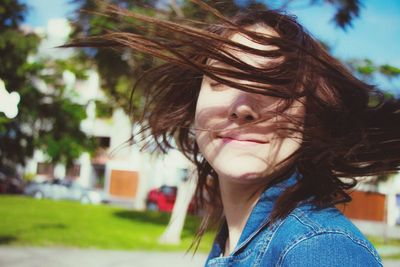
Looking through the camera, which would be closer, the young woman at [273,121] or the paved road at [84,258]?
the young woman at [273,121]

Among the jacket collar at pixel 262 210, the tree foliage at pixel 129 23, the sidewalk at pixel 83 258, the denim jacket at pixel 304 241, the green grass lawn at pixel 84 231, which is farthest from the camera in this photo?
the green grass lawn at pixel 84 231

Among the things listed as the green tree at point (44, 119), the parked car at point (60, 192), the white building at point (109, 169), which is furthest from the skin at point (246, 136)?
the white building at point (109, 169)

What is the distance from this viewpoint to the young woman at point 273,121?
49.1 inches

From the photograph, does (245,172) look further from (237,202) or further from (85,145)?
(85,145)

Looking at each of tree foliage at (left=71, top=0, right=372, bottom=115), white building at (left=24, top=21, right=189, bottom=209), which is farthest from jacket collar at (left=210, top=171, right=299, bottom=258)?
white building at (left=24, top=21, right=189, bottom=209)

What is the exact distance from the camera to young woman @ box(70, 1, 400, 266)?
1248 millimetres

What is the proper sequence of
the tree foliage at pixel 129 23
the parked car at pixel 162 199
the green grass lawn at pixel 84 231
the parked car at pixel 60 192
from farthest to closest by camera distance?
the parked car at pixel 60 192 → the parked car at pixel 162 199 → the green grass lawn at pixel 84 231 → the tree foliage at pixel 129 23

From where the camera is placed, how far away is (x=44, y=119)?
20.6 meters

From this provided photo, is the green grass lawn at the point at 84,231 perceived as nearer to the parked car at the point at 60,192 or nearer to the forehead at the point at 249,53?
the forehead at the point at 249,53

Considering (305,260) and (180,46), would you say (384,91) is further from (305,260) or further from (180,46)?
(305,260)

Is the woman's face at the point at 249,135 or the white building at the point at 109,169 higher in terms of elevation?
the woman's face at the point at 249,135

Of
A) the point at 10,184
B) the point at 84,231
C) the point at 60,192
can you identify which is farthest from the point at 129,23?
the point at 10,184

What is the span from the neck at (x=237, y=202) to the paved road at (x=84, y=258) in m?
5.80

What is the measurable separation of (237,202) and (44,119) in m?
20.2
